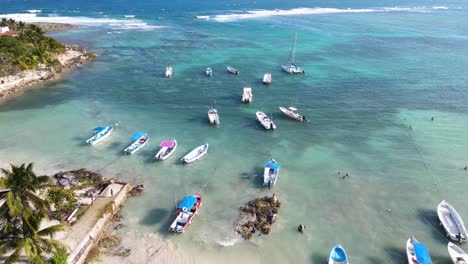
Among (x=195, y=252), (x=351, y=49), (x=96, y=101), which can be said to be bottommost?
(x=195, y=252)

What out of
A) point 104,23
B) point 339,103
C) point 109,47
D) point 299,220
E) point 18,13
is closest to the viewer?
point 299,220

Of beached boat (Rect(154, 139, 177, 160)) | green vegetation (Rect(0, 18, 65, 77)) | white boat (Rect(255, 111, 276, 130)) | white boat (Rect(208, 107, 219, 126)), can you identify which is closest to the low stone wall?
beached boat (Rect(154, 139, 177, 160))

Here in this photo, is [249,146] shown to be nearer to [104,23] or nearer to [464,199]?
[464,199]

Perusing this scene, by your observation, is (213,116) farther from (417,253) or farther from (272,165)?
(417,253)

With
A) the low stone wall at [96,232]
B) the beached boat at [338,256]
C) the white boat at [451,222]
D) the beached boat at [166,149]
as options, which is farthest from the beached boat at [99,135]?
the white boat at [451,222]

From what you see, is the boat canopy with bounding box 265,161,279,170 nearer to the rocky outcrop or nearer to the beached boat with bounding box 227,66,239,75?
the rocky outcrop

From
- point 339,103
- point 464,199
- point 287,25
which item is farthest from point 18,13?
point 464,199
